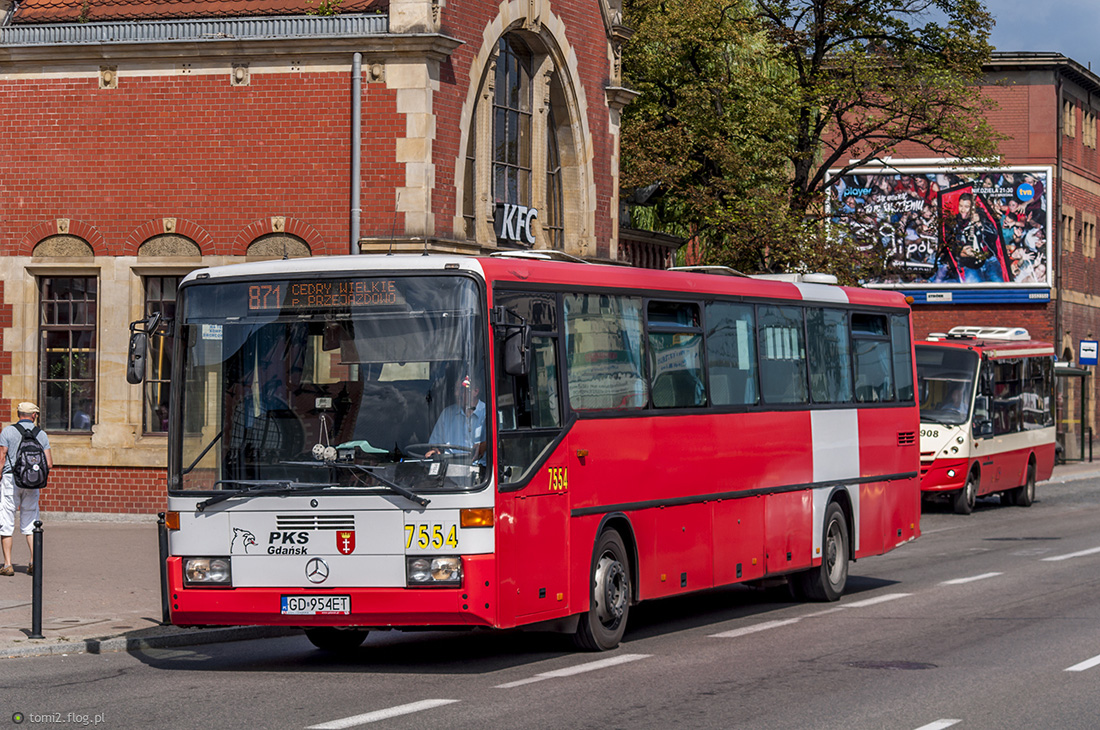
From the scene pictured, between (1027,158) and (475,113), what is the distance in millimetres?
35407

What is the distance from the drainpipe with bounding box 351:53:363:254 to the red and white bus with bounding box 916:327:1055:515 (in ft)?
35.3

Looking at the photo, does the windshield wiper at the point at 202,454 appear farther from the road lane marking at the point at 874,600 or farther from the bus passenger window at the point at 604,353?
the road lane marking at the point at 874,600

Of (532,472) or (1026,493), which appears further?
(1026,493)

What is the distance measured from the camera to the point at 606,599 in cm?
1226

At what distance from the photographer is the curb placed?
1216 centimetres

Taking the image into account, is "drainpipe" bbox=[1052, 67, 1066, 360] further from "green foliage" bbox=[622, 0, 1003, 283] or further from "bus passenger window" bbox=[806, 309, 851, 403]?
"bus passenger window" bbox=[806, 309, 851, 403]

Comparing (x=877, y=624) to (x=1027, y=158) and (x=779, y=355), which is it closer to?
(x=779, y=355)

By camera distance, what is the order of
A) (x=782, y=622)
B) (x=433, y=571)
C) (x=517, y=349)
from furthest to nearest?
1. (x=782, y=622)
2. (x=517, y=349)
3. (x=433, y=571)

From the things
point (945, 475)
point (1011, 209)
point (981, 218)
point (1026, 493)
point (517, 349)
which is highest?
point (1011, 209)

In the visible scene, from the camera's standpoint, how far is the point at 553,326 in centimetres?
1194

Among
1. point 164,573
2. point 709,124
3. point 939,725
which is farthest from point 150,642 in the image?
point 709,124

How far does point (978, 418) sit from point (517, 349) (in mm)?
20306

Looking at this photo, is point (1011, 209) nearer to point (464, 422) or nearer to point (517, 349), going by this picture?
point (517, 349)

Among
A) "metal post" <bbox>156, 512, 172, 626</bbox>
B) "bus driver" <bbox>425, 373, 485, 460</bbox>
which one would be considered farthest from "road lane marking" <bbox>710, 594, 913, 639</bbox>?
"metal post" <bbox>156, 512, 172, 626</bbox>
